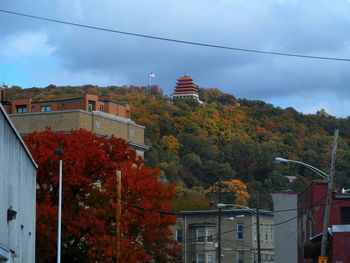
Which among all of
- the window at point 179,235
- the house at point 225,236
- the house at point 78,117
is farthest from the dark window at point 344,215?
the window at point 179,235

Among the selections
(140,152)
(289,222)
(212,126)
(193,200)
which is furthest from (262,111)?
(289,222)

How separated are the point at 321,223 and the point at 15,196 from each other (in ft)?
90.1

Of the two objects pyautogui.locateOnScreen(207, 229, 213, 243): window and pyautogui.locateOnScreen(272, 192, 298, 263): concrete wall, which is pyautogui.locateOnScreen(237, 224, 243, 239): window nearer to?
pyautogui.locateOnScreen(207, 229, 213, 243): window

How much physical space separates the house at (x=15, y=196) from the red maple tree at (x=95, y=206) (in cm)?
1270

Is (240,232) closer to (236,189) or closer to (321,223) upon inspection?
(236,189)

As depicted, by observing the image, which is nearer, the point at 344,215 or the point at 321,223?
the point at 344,215

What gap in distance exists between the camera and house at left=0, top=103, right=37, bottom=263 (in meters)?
30.5

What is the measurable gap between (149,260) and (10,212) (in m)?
26.8

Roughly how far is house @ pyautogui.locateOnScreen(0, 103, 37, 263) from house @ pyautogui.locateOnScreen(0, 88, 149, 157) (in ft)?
136

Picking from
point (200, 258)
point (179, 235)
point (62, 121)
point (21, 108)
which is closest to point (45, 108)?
point (21, 108)

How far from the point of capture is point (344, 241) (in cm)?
5025

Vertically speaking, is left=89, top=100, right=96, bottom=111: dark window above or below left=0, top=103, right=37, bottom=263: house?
above

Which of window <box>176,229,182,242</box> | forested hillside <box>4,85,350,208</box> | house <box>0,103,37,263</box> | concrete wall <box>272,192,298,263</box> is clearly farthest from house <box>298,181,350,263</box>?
forested hillside <box>4,85,350,208</box>

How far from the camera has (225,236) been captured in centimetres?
9931
